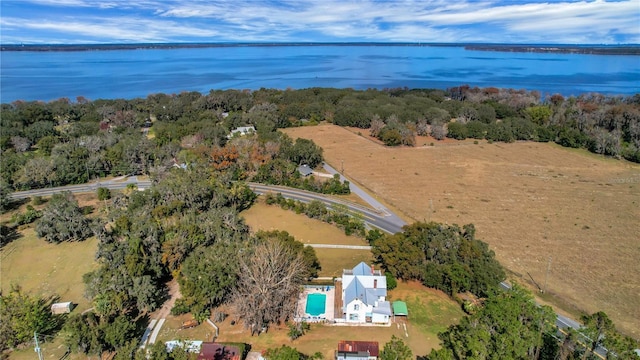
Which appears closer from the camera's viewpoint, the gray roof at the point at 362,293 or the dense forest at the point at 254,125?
the gray roof at the point at 362,293

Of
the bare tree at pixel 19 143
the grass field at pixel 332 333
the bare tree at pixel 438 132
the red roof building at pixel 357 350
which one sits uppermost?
the bare tree at pixel 19 143

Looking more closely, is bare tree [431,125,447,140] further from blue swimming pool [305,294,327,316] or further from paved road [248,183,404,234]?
blue swimming pool [305,294,327,316]

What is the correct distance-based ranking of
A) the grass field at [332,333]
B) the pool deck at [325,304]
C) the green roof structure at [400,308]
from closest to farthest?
the grass field at [332,333] → the pool deck at [325,304] → the green roof structure at [400,308]

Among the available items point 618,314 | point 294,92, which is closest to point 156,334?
point 618,314

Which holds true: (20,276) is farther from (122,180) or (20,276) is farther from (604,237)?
(604,237)

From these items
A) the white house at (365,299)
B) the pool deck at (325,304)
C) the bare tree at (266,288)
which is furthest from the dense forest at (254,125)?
the white house at (365,299)

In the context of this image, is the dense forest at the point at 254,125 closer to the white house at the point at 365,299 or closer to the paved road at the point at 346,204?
the paved road at the point at 346,204

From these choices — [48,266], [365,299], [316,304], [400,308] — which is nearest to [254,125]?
[48,266]
